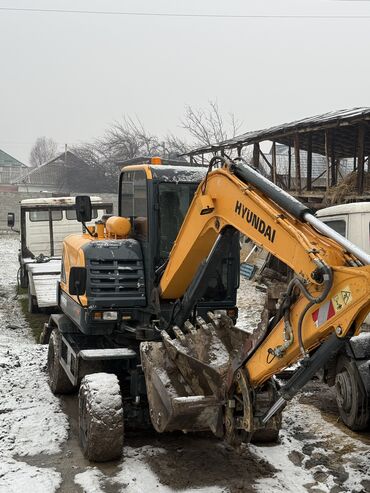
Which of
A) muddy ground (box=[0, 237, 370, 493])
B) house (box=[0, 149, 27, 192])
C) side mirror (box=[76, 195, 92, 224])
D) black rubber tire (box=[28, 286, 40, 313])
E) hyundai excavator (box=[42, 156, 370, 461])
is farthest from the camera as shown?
house (box=[0, 149, 27, 192])

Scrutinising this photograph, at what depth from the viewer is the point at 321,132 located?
1669cm

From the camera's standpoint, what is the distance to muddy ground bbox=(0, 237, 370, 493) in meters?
A: 4.55

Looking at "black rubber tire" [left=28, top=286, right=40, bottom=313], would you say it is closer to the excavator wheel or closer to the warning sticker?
the excavator wheel

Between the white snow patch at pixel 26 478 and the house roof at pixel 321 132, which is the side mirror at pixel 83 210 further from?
the house roof at pixel 321 132

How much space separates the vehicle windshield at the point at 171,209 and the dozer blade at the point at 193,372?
0.90 m

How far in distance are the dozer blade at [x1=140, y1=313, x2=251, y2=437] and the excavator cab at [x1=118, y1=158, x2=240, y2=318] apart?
592 mm

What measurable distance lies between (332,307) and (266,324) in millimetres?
719

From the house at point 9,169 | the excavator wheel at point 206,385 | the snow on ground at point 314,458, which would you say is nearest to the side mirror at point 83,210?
the excavator wheel at point 206,385

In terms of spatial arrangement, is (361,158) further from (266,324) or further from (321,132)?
(266,324)

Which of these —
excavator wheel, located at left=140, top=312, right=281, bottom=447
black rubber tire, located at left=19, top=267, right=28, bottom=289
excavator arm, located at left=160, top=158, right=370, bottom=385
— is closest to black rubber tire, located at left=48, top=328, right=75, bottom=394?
excavator wheel, located at left=140, top=312, right=281, bottom=447

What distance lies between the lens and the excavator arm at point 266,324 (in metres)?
3.34

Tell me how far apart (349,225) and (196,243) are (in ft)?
11.0

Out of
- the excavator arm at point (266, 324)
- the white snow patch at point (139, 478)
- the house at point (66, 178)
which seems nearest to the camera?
the excavator arm at point (266, 324)

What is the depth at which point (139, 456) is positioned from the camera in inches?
198
